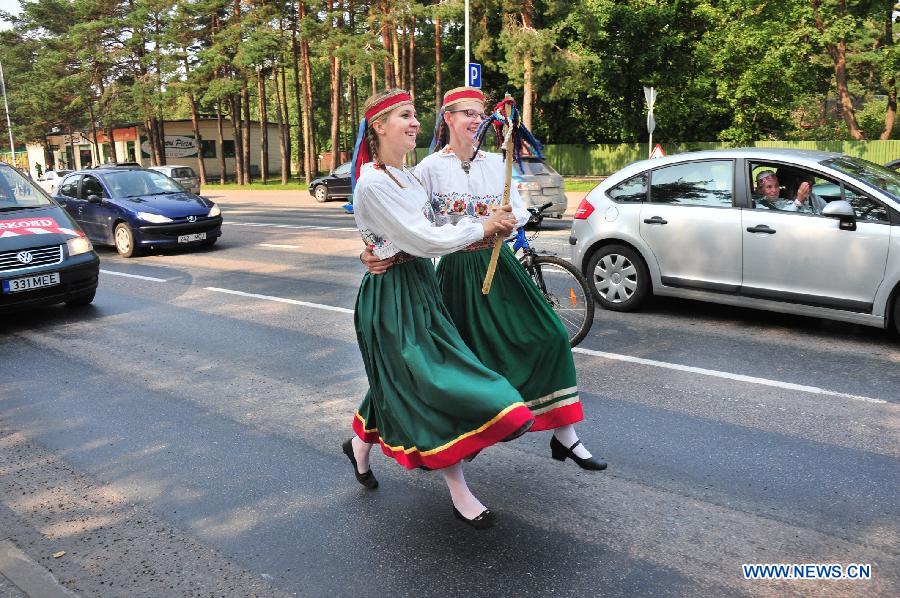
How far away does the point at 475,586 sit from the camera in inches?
118

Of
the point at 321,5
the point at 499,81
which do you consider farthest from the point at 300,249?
the point at 499,81

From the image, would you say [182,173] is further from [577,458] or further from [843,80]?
[843,80]

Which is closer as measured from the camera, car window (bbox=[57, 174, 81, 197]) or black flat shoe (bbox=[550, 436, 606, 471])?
black flat shoe (bbox=[550, 436, 606, 471])

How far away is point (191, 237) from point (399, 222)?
37.2 feet

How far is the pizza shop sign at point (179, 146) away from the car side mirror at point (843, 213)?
62.3 meters

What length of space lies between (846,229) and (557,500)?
13.4 ft

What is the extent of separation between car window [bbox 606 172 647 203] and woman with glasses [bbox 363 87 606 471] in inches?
163

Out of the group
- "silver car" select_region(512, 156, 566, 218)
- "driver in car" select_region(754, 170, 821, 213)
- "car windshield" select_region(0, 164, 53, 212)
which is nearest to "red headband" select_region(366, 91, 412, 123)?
"driver in car" select_region(754, 170, 821, 213)

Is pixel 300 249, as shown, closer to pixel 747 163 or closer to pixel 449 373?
pixel 747 163

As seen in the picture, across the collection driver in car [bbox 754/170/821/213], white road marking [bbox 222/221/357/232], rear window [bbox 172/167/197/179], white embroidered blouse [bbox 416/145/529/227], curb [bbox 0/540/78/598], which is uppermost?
A: rear window [bbox 172/167/197/179]

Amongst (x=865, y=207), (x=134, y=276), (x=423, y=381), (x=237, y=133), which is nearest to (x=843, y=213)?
(x=865, y=207)

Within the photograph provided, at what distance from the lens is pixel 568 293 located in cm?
652

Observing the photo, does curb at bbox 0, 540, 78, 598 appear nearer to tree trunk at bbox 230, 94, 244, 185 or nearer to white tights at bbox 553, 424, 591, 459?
white tights at bbox 553, 424, 591, 459

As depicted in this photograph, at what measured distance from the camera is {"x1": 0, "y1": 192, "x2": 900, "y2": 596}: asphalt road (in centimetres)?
315
